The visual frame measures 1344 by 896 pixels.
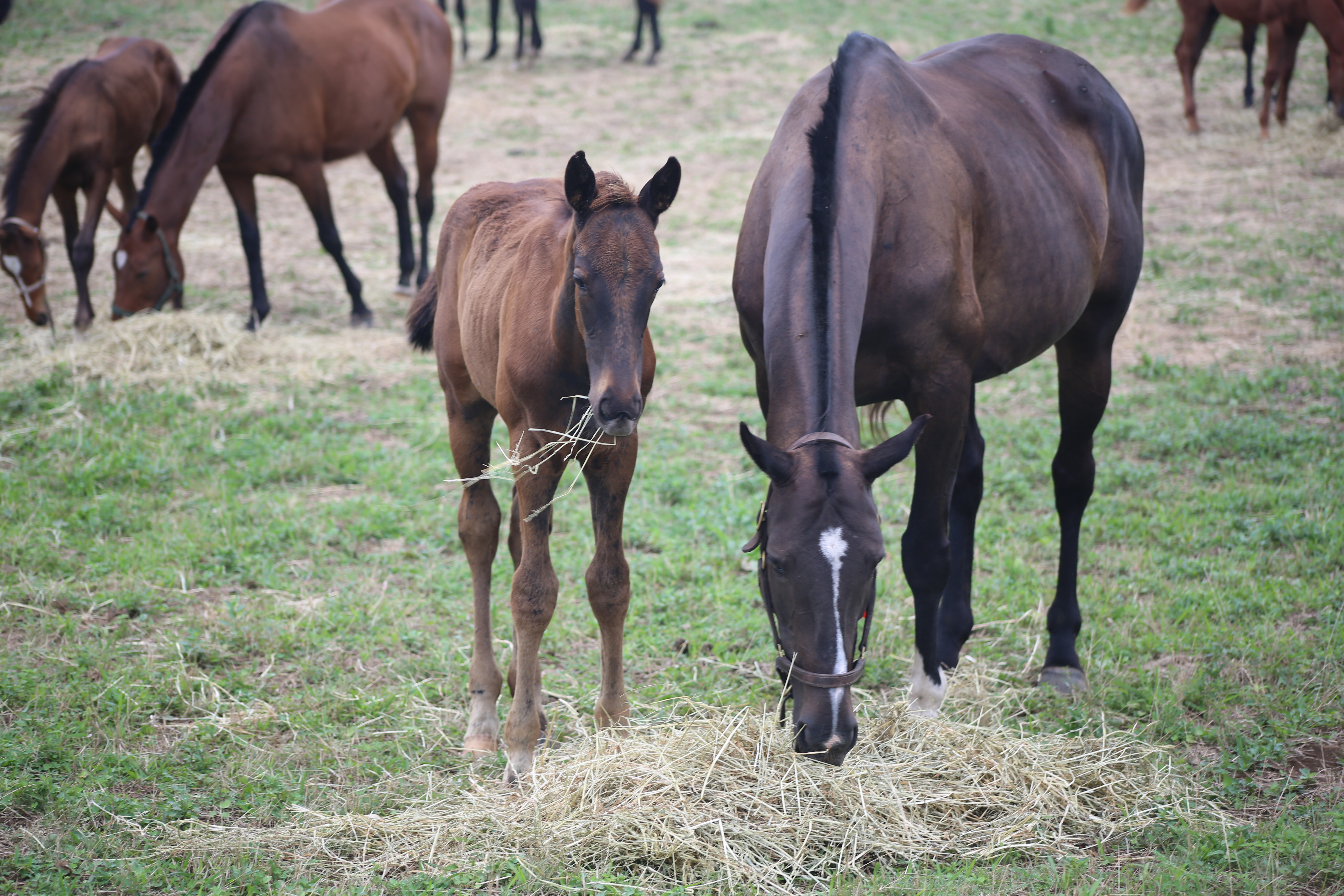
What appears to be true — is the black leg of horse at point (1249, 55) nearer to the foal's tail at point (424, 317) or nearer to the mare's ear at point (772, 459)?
the foal's tail at point (424, 317)

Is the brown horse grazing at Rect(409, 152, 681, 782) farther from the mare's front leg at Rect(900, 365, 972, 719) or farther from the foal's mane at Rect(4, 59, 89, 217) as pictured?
the foal's mane at Rect(4, 59, 89, 217)

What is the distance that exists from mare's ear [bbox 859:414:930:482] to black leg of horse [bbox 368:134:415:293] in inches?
292

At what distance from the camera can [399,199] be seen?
9.48 m

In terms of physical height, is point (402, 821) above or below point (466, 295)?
below

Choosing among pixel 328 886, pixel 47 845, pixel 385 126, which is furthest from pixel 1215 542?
pixel 385 126

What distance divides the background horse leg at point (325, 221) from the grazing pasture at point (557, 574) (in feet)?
0.77

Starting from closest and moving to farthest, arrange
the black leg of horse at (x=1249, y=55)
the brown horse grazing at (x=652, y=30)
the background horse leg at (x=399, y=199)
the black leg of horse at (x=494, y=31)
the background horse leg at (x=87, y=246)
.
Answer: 1. the background horse leg at (x=87, y=246)
2. the background horse leg at (x=399, y=199)
3. the black leg of horse at (x=1249, y=55)
4. the brown horse grazing at (x=652, y=30)
5. the black leg of horse at (x=494, y=31)

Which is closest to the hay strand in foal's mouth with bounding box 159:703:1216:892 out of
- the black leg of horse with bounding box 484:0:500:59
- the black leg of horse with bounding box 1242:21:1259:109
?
the black leg of horse with bounding box 1242:21:1259:109

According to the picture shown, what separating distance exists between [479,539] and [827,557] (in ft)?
5.05

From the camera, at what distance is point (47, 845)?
9.29 feet

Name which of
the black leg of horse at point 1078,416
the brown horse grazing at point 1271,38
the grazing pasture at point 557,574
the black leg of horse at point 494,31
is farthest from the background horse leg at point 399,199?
the brown horse grazing at point 1271,38

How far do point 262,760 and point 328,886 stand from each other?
2.39 feet

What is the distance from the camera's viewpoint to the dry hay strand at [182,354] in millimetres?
6852

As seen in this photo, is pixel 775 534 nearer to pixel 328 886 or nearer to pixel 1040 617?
pixel 328 886
